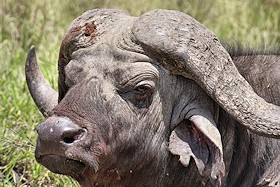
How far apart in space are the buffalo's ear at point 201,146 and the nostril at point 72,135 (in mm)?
628

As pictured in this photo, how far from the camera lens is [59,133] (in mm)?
5676

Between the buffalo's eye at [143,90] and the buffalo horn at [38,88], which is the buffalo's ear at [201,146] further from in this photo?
the buffalo horn at [38,88]

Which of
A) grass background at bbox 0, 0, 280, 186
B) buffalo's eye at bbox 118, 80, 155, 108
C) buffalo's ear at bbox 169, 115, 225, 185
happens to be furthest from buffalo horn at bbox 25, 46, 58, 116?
buffalo's ear at bbox 169, 115, 225, 185

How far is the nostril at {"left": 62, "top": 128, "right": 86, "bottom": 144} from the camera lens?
18.6 ft

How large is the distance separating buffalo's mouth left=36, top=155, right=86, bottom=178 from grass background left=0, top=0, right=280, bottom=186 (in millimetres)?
1601

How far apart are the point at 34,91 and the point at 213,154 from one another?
5.36 ft

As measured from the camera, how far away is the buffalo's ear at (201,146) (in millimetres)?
5984

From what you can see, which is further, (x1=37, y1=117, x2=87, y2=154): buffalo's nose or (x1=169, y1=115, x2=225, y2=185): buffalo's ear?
(x1=169, y1=115, x2=225, y2=185): buffalo's ear

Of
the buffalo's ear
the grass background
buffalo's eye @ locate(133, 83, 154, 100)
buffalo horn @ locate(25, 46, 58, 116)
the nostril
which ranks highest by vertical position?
buffalo's eye @ locate(133, 83, 154, 100)

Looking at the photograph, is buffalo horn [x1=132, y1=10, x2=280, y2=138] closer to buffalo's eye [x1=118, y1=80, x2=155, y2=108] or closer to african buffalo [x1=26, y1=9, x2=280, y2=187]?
african buffalo [x1=26, y1=9, x2=280, y2=187]

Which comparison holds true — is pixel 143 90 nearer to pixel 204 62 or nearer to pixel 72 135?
pixel 204 62

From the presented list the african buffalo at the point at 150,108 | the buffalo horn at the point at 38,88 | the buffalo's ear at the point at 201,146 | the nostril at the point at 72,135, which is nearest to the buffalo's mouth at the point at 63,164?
the african buffalo at the point at 150,108

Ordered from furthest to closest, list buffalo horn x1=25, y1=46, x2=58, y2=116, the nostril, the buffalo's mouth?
buffalo horn x1=25, y1=46, x2=58, y2=116 < the buffalo's mouth < the nostril

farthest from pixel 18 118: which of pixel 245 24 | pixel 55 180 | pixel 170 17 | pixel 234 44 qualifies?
pixel 245 24
